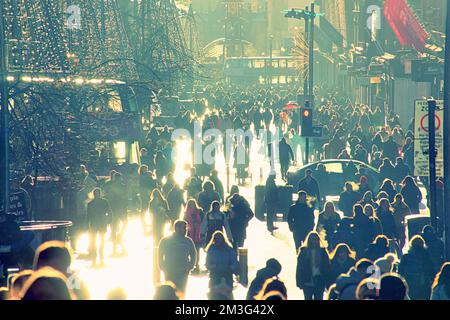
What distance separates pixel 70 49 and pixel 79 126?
306 inches

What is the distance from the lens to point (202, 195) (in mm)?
25266

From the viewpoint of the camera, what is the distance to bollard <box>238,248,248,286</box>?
20.5 meters

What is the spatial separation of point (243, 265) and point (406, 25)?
32.4m

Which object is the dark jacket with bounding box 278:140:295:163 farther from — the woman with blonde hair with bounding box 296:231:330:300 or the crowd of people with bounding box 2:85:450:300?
the woman with blonde hair with bounding box 296:231:330:300

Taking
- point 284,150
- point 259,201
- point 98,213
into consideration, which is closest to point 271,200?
point 259,201

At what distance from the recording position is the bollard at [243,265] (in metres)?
20.5

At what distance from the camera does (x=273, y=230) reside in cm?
2891

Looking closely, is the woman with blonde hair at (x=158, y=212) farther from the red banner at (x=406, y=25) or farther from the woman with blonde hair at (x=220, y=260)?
the red banner at (x=406, y=25)

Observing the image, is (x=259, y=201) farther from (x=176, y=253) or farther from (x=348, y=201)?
(x=176, y=253)

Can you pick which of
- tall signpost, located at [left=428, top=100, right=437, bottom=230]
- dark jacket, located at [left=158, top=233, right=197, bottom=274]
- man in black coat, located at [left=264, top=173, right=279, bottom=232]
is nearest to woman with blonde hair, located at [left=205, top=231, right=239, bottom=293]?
dark jacket, located at [left=158, top=233, right=197, bottom=274]

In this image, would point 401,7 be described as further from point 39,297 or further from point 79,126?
point 39,297

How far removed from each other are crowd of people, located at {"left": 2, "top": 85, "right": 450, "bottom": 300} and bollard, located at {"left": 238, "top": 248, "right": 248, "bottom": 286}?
1.28ft

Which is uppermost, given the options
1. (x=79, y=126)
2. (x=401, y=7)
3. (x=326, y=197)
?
(x=401, y=7)
